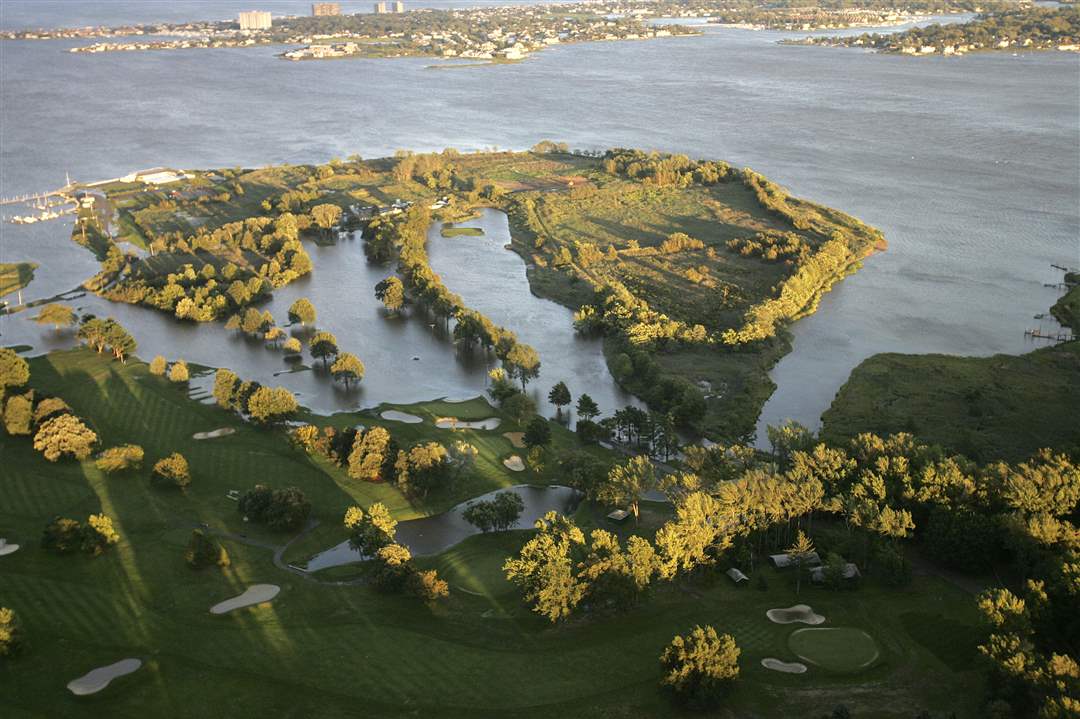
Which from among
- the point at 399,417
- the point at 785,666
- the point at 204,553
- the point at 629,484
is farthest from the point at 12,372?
the point at 785,666

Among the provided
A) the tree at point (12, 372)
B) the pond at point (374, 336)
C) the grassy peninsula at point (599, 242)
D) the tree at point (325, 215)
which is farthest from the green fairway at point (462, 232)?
the tree at point (12, 372)

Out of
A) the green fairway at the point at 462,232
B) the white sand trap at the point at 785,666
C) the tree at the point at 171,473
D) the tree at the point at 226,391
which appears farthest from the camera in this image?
the green fairway at the point at 462,232

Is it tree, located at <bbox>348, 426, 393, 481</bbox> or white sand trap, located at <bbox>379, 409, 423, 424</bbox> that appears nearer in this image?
tree, located at <bbox>348, 426, 393, 481</bbox>

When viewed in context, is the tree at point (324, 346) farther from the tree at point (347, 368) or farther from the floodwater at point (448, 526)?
the floodwater at point (448, 526)

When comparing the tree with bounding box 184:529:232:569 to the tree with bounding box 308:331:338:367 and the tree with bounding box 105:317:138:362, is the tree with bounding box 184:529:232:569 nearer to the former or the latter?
the tree with bounding box 308:331:338:367

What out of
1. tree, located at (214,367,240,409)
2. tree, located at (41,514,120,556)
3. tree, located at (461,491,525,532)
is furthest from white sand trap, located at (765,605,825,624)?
tree, located at (214,367,240,409)

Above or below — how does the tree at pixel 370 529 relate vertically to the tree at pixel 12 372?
below

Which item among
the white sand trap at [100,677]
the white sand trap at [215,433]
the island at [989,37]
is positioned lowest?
the white sand trap at [215,433]
